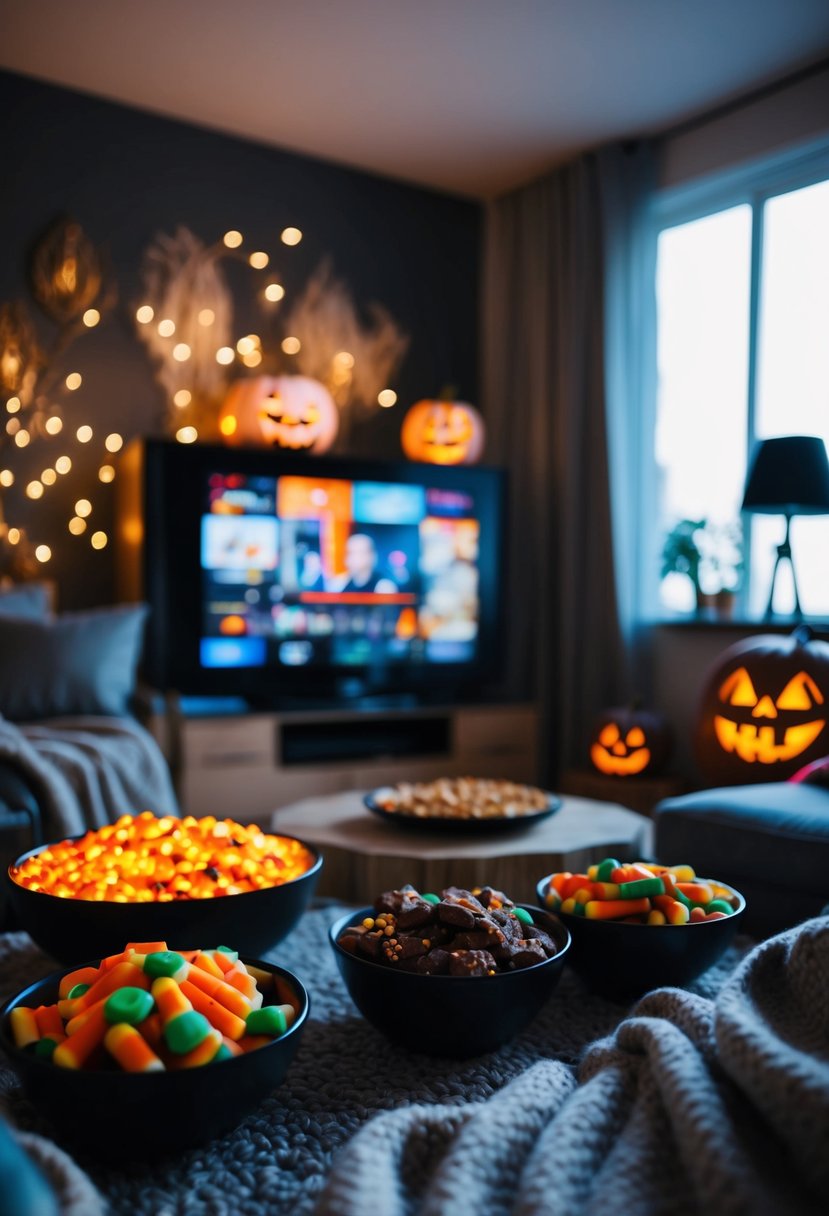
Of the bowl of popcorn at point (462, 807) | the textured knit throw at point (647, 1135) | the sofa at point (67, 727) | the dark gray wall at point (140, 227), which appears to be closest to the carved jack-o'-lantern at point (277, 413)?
the dark gray wall at point (140, 227)

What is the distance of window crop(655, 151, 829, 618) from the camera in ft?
10.8

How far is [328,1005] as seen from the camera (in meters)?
1.63

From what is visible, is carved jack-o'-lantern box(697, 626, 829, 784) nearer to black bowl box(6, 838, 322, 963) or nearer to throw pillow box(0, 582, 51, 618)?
black bowl box(6, 838, 322, 963)

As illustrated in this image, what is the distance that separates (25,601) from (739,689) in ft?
7.31

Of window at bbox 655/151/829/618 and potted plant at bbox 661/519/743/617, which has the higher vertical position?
window at bbox 655/151/829/618

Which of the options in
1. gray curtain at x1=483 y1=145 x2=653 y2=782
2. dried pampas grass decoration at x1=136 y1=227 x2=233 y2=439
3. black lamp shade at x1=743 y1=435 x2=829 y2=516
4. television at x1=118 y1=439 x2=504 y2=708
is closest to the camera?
black lamp shade at x1=743 y1=435 x2=829 y2=516

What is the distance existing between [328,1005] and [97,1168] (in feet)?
1.92

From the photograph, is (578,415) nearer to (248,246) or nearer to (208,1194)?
(248,246)

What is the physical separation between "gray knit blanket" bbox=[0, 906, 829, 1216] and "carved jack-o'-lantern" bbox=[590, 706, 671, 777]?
6.37ft

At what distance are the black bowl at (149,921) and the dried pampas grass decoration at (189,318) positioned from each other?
250 cm

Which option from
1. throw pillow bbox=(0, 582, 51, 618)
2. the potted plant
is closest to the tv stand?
throw pillow bbox=(0, 582, 51, 618)

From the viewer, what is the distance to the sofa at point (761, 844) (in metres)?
1.84

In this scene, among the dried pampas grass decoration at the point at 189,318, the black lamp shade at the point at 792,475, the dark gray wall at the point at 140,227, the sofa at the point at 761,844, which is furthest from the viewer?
the dried pampas grass decoration at the point at 189,318

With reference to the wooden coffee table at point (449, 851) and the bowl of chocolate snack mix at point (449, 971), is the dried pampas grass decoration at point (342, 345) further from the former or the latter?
the bowl of chocolate snack mix at point (449, 971)
